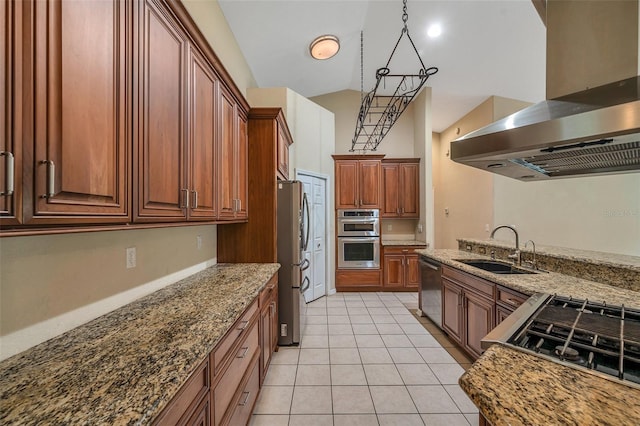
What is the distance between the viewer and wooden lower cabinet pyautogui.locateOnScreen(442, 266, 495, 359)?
87.0 inches

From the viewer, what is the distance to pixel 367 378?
2.23m

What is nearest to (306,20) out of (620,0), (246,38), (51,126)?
(246,38)

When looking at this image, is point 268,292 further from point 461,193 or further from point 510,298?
point 461,193

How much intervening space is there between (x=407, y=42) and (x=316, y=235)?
3223 millimetres

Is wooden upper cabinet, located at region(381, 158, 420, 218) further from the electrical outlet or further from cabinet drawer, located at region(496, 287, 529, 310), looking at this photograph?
the electrical outlet

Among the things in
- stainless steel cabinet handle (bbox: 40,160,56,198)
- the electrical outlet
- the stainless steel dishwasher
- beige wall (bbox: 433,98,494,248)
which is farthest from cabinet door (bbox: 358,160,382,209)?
stainless steel cabinet handle (bbox: 40,160,56,198)

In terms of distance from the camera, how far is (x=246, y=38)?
3.15 meters

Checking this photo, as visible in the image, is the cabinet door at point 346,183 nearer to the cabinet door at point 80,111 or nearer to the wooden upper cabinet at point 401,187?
the wooden upper cabinet at point 401,187

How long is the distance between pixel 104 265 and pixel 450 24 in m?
4.34

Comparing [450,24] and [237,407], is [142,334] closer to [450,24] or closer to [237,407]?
[237,407]

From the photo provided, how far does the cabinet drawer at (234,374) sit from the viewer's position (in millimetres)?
1148

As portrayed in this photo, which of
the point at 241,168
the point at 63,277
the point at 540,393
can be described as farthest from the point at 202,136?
the point at 540,393

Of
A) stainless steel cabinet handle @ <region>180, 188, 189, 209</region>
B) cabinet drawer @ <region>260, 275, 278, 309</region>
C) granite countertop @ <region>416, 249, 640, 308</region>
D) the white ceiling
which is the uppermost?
the white ceiling

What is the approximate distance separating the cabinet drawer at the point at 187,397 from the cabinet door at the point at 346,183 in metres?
4.01
